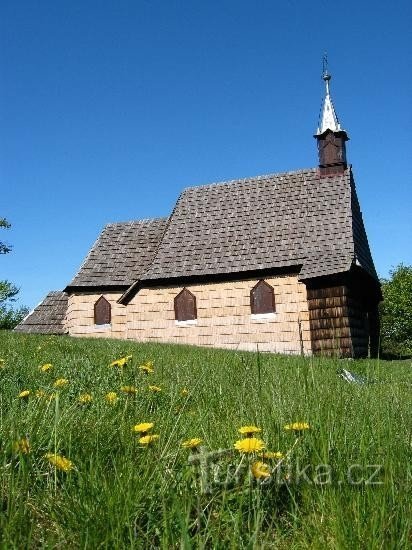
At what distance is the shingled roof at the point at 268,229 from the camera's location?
2011 cm

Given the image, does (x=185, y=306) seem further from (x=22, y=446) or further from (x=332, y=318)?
(x=22, y=446)

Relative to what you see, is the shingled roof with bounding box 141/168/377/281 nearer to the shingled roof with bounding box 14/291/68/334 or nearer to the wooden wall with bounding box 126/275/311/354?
the wooden wall with bounding box 126/275/311/354

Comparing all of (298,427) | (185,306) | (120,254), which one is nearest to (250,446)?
(298,427)

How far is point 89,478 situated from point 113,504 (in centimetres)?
19

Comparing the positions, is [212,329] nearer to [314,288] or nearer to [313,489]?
[314,288]

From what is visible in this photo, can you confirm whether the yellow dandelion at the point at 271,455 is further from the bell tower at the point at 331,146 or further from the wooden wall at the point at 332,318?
the bell tower at the point at 331,146

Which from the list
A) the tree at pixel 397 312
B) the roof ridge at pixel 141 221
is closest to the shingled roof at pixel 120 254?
the roof ridge at pixel 141 221

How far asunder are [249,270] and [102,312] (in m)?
8.24

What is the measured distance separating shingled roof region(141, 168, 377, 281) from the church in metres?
0.06

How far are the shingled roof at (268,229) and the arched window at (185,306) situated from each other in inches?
36.2

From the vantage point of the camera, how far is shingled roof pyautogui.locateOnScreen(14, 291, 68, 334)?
28781 millimetres

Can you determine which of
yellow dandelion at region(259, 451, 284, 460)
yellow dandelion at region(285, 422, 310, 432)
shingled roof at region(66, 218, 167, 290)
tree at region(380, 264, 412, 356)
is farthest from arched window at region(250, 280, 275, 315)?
tree at region(380, 264, 412, 356)

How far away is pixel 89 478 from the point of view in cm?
172

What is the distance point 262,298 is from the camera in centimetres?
2041
